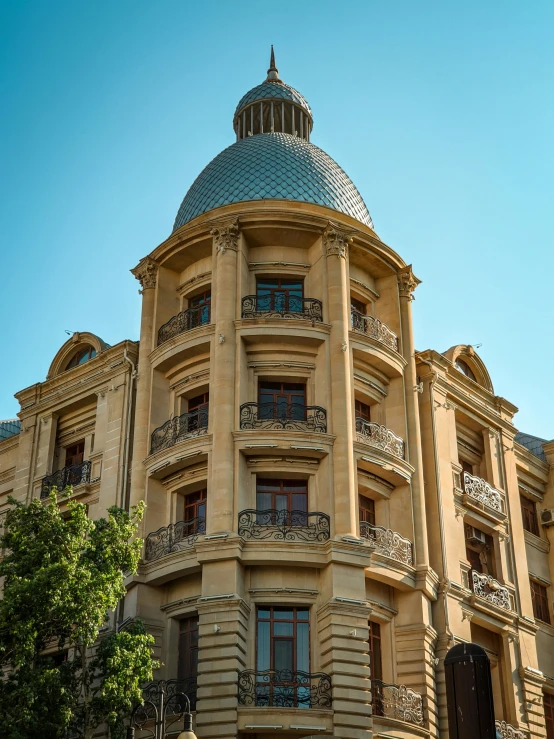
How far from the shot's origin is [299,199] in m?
31.8

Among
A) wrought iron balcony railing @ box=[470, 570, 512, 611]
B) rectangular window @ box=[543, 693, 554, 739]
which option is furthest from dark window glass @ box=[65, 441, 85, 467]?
rectangular window @ box=[543, 693, 554, 739]

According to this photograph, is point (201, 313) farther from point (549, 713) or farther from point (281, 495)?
point (549, 713)

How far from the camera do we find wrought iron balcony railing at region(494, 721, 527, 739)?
28547mm

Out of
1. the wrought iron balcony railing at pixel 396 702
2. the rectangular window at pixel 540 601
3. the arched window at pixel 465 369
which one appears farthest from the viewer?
the arched window at pixel 465 369

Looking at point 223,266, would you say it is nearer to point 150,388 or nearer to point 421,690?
point 150,388

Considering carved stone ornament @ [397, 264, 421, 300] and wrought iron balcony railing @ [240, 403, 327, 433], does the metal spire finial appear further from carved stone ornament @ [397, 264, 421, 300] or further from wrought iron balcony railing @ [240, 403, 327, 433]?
wrought iron balcony railing @ [240, 403, 327, 433]

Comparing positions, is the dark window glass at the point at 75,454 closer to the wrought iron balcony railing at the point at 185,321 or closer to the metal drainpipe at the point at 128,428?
the metal drainpipe at the point at 128,428

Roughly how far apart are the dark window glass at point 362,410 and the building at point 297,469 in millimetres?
124

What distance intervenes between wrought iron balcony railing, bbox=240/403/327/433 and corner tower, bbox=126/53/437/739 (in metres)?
0.06

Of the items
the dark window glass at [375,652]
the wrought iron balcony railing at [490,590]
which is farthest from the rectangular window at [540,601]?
the dark window glass at [375,652]

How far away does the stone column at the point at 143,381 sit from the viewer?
2883 centimetres

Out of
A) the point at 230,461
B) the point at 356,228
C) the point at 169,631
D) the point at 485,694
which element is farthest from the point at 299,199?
the point at 485,694

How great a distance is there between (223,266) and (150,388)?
462cm

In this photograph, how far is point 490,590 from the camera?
103 ft
